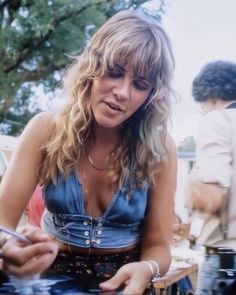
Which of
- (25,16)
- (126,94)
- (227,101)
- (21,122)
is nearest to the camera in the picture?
(126,94)

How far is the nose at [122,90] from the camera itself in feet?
2.16

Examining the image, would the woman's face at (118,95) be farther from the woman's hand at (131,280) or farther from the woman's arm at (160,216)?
the woman's hand at (131,280)

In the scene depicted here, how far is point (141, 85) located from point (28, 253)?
0.31m

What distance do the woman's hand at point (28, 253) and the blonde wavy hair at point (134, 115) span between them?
0.70 feet

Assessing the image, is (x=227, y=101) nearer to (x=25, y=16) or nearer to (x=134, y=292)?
(x=134, y=292)

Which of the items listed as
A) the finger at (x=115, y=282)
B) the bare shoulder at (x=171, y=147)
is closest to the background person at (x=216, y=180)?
the bare shoulder at (x=171, y=147)

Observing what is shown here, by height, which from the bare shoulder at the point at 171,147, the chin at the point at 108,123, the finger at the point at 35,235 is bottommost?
the finger at the point at 35,235

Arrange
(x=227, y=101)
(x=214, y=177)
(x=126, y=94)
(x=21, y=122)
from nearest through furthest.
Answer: (x=126, y=94) → (x=214, y=177) → (x=227, y=101) → (x=21, y=122)

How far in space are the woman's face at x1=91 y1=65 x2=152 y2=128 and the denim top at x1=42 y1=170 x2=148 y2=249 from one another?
0.10 meters

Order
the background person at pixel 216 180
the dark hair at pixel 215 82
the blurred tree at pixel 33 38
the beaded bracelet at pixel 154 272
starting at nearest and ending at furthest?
the beaded bracelet at pixel 154 272
the background person at pixel 216 180
the dark hair at pixel 215 82
the blurred tree at pixel 33 38

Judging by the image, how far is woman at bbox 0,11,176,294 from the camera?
68cm

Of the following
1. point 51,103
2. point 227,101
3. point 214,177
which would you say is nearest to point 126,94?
point 51,103

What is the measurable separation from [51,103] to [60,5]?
4241mm

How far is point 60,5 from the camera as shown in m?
4.80
